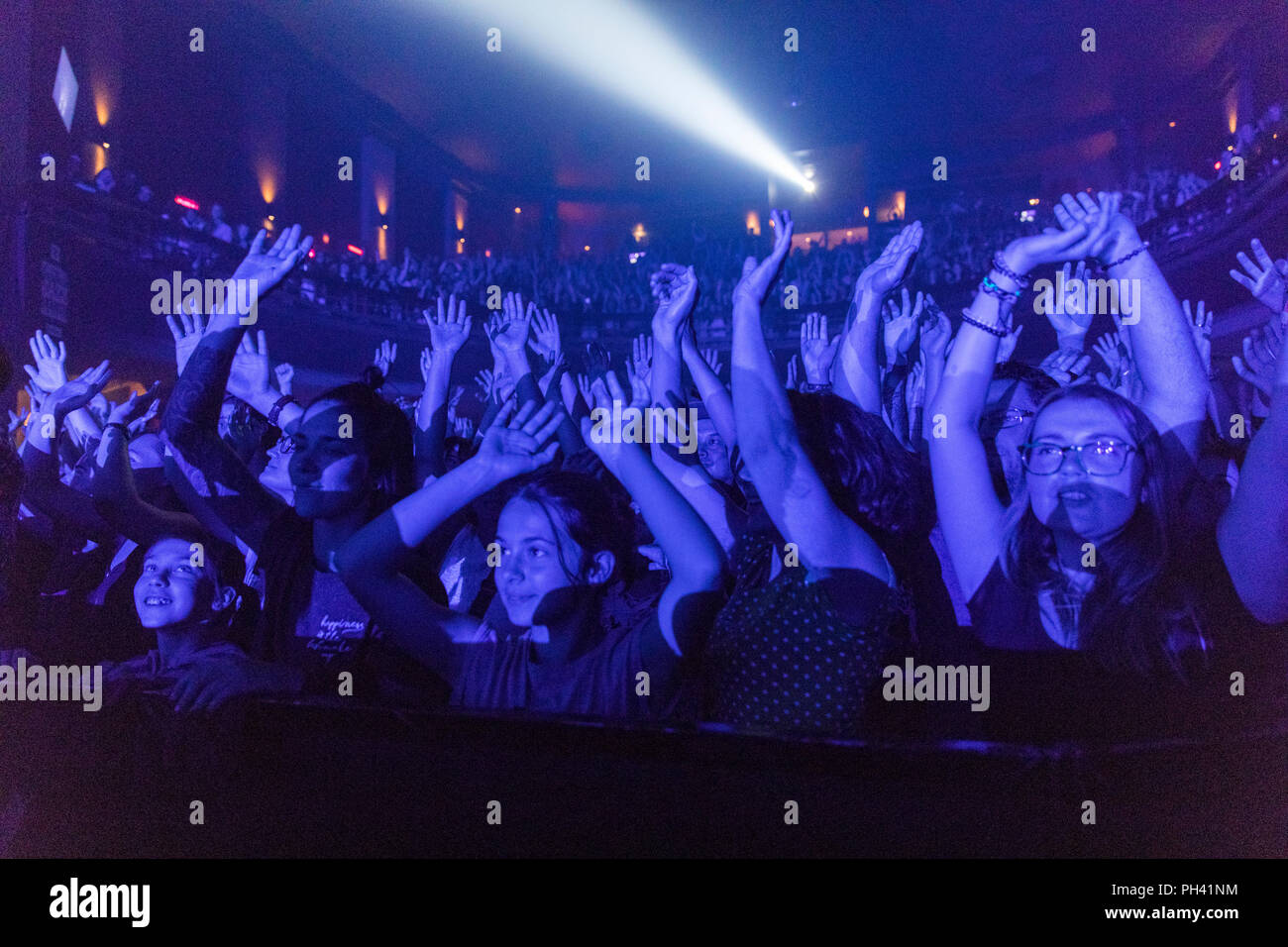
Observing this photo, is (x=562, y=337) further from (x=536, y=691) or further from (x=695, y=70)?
(x=536, y=691)

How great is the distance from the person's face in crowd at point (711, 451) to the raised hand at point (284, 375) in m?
1.50

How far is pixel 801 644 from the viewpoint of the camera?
1533 mm

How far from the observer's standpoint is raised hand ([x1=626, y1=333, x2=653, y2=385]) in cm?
253

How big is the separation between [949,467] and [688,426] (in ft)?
2.34

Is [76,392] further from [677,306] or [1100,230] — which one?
[1100,230]

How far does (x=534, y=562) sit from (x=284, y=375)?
163 centimetres

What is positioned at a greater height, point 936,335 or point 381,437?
point 936,335

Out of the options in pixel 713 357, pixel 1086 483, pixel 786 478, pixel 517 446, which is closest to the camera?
pixel 786 478

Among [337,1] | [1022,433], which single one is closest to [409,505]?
[1022,433]

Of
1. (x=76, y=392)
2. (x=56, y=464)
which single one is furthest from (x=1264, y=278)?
(x=56, y=464)

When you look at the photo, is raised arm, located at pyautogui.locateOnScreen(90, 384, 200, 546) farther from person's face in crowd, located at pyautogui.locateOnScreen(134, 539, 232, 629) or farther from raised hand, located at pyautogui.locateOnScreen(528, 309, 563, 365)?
raised hand, located at pyautogui.locateOnScreen(528, 309, 563, 365)

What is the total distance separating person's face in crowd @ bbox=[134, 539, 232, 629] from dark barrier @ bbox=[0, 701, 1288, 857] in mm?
281

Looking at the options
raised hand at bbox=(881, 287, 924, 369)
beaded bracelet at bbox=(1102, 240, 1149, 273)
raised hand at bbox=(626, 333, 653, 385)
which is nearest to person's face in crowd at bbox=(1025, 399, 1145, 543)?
beaded bracelet at bbox=(1102, 240, 1149, 273)
